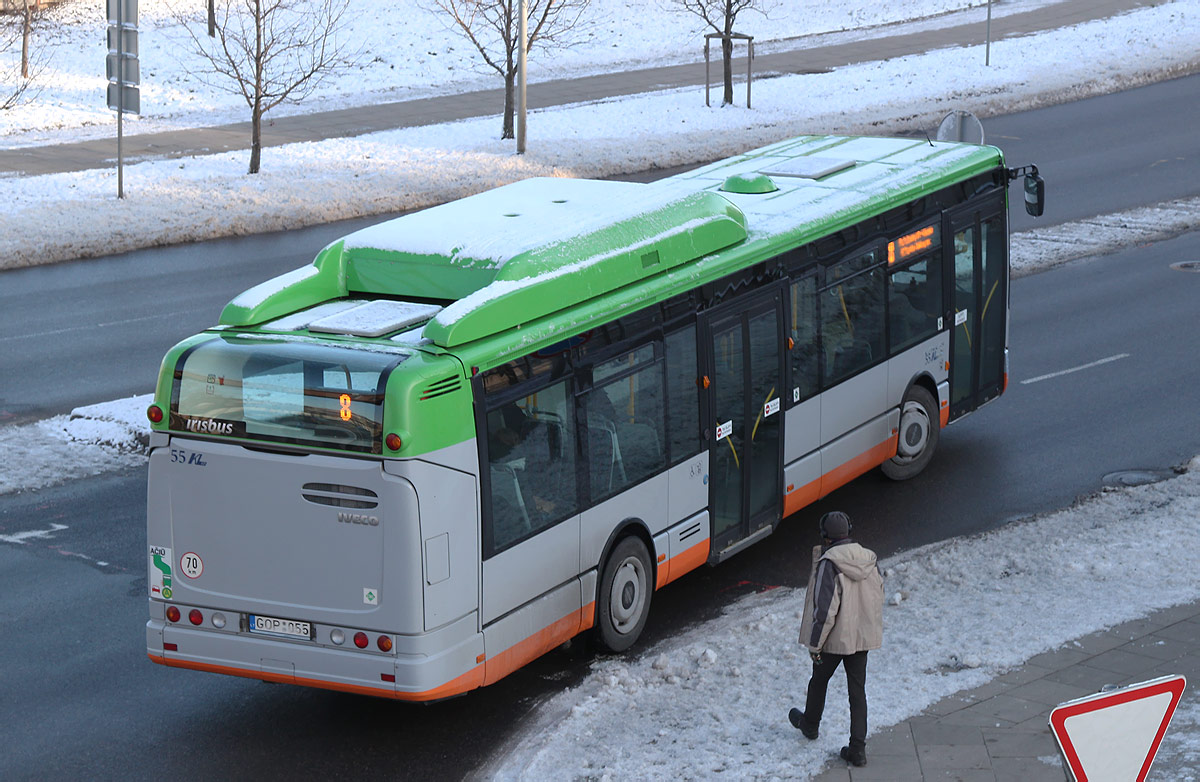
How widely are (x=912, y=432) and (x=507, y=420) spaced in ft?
20.0

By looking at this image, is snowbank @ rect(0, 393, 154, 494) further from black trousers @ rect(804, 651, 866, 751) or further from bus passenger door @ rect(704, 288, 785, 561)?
black trousers @ rect(804, 651, 866, 751)

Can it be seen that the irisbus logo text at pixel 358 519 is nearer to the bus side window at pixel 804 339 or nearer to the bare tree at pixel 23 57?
the bus side window at pixel 804 339

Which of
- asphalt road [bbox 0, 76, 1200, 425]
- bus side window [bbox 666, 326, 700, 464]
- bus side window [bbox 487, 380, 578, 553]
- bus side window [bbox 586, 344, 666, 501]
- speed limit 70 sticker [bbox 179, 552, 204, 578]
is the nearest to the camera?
speed limit 70 sticker [bbox 179, 552, 204, 578]

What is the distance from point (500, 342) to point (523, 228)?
4.89ft

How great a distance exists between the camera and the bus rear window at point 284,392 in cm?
855

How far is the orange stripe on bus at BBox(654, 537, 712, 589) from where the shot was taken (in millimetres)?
10992

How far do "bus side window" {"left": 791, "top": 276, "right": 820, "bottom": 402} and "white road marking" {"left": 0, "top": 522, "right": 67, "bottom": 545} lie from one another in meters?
6.48

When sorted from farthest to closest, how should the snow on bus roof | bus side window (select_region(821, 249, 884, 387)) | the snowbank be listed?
1. the snowbank
2. bus side window (select_region(821, 249, 884, 387))
3. the snow on bus roof

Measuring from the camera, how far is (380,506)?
27.9 feet

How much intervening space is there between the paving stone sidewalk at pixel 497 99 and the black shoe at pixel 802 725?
25.5 meters

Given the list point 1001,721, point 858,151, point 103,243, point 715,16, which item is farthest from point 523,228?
point 715,16

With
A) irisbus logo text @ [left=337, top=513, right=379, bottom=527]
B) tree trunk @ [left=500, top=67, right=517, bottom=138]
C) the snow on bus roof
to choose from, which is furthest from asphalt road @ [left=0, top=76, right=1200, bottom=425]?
irisbus logo text @ [left=337, top=513, right=379, bottom=527]

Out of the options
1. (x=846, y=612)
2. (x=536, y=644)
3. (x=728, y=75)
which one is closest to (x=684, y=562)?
(x=536, y=644)

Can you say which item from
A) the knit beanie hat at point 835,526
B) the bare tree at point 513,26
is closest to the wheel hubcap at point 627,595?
the knit beanie hat at point 835,526
